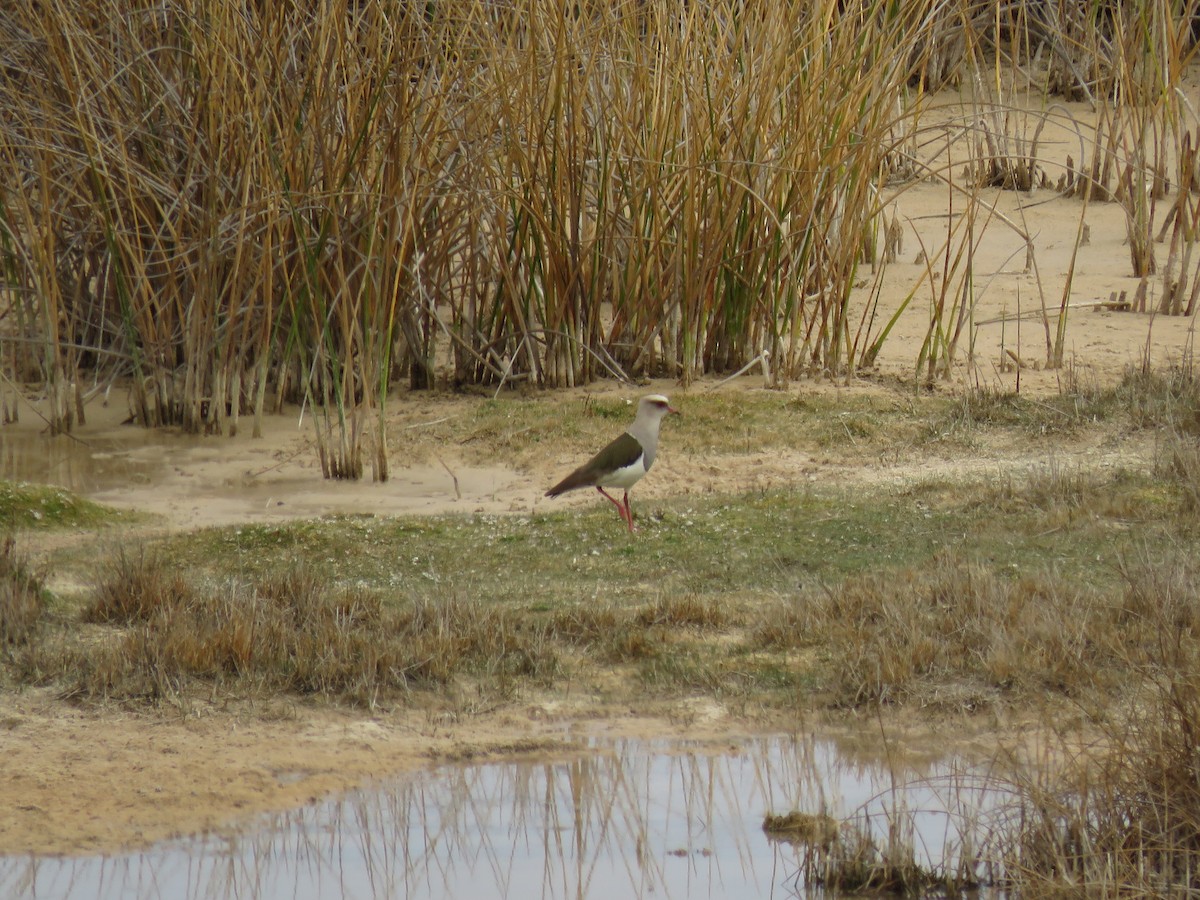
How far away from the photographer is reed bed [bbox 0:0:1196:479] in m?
7.84

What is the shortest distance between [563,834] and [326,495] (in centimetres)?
378

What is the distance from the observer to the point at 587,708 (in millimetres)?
5004

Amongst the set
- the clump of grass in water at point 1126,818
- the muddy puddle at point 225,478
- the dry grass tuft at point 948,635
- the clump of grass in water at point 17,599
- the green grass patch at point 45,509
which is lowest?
the muddy puddle at point 225,478

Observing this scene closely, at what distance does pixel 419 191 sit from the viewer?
8008 millimetres

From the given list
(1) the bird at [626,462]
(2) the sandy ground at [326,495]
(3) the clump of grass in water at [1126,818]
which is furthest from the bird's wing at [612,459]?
(3) the clump of grass in water at [1126,818]

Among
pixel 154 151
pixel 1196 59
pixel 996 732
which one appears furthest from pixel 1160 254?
pixel 996 732

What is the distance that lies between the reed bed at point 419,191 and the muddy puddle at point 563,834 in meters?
3.39

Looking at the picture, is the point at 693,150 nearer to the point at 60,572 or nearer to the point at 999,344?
the point at 999,344

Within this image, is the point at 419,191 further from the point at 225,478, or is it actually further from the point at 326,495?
the point at 225,478

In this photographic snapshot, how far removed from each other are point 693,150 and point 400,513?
7.99 feet

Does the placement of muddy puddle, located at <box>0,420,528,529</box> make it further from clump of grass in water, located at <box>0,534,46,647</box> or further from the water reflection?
clump of grass in water, located at <box>0,534,46,647</box>

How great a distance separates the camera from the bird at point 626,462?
6.91 meters

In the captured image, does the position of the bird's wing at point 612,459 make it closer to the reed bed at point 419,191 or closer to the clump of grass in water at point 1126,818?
the reed bed at point 419,191

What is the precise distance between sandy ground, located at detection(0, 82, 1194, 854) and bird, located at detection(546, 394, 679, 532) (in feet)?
2.08
